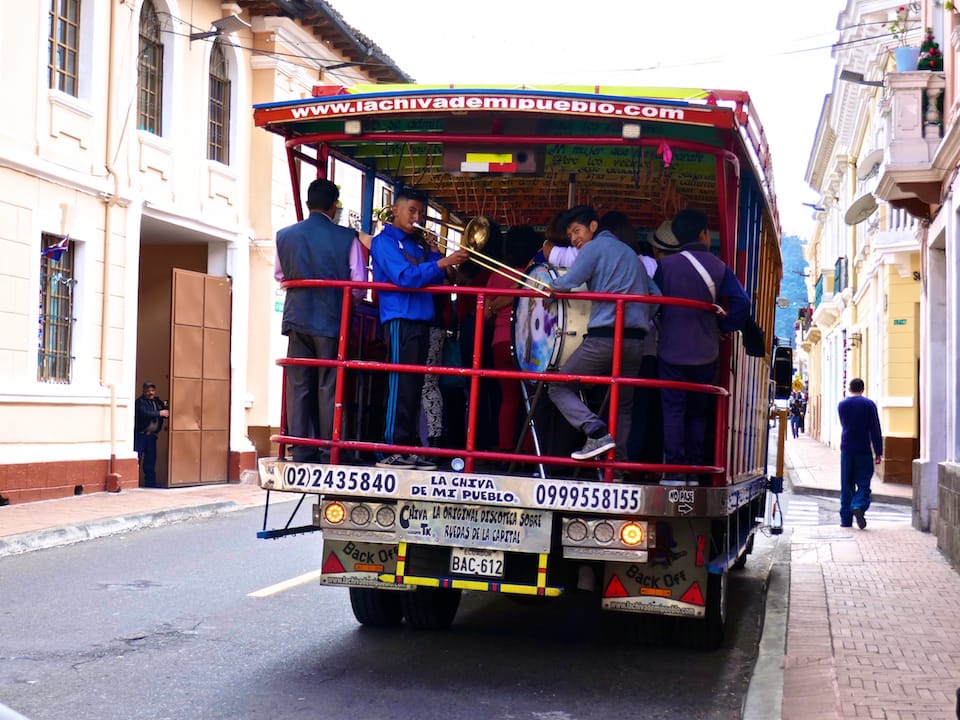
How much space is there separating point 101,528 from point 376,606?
6811mm

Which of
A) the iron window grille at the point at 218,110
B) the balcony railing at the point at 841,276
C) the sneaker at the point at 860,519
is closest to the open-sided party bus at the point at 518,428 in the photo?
the sneaker at the point at 860,519

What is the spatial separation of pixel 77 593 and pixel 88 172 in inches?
370

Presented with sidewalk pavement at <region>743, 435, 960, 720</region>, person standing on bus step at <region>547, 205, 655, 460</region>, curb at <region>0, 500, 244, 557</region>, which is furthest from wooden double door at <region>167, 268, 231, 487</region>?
person standing on bus step at <region>547, 205, 655, 460</region>

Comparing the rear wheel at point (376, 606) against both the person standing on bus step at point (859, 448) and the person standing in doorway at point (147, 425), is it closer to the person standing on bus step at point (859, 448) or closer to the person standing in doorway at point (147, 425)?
the person standing on bus step at point (859, 448)

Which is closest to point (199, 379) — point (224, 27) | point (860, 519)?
point (224, 27)

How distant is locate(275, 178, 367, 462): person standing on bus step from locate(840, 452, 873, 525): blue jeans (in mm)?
10017

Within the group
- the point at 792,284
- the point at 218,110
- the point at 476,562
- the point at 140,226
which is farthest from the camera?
the point at 792,284

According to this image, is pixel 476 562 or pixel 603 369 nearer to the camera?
pixel 476 562

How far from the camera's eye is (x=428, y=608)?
8000mm

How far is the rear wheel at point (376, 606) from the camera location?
26.2ft

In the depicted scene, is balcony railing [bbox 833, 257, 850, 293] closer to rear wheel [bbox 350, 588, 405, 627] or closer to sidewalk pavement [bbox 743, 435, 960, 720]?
sidewalk pavement [bbox 743, 435, 960, 720]

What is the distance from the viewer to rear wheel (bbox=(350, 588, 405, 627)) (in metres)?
7.97

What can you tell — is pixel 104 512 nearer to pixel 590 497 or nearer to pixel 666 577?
pixel 666 577

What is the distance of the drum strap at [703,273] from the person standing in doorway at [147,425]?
541 inches
